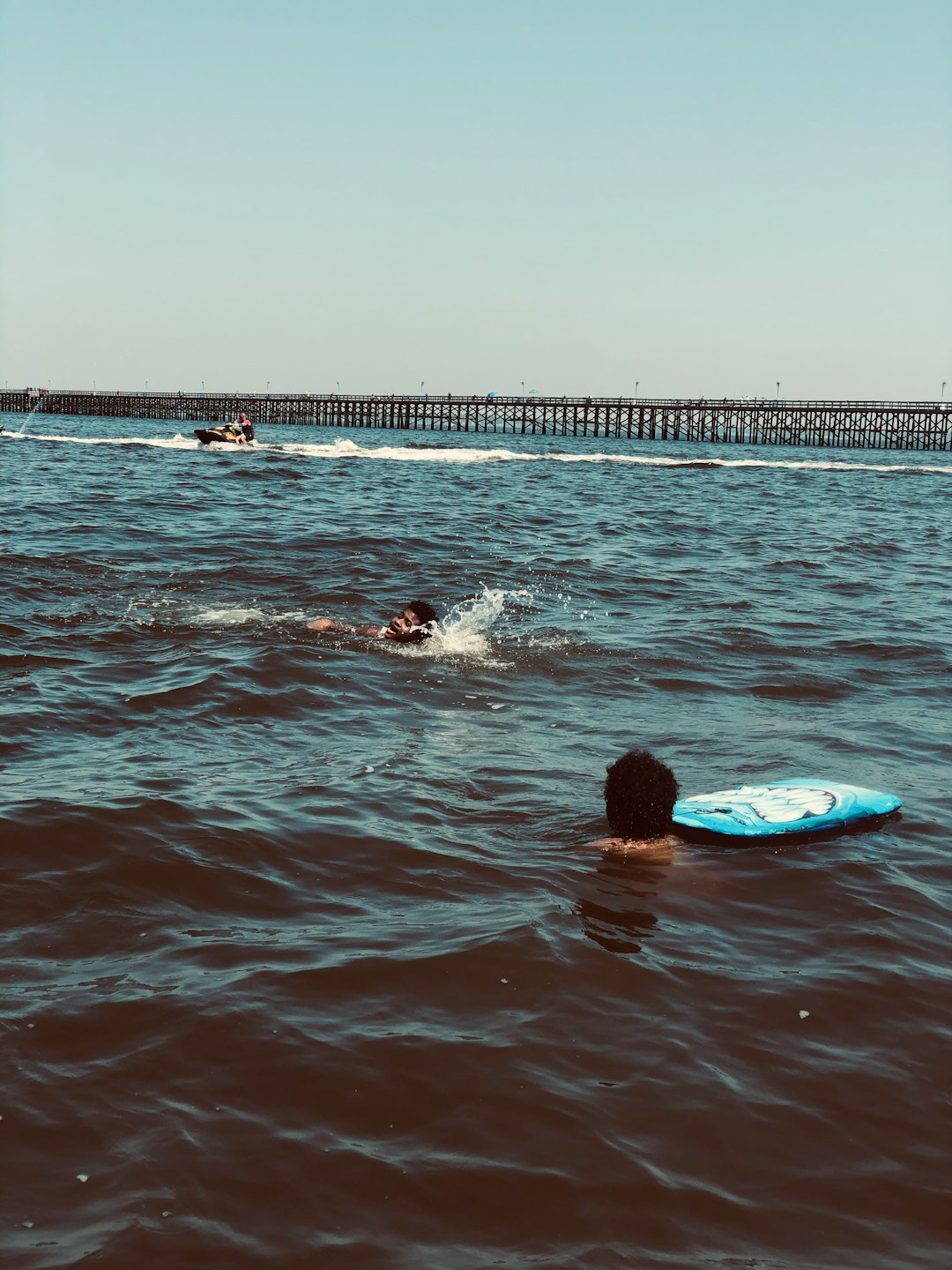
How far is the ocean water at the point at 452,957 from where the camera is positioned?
3.32 metres

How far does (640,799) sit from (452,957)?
5.94ft

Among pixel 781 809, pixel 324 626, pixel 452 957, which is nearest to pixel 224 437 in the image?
pixel 324 626

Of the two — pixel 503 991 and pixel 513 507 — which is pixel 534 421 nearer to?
pixel 513 507

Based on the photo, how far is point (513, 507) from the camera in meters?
25.9

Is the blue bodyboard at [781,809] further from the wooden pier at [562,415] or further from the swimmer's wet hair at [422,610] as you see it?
the wooden pier at [562,415]

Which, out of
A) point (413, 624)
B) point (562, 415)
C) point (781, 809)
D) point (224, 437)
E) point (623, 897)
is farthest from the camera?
point (562, 415)

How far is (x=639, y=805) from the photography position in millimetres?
6309

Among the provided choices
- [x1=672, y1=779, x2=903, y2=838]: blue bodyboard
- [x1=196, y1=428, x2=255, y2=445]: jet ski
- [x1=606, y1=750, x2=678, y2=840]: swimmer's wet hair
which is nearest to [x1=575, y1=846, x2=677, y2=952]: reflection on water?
[x1=606, y1=750, x2=678, y2=840]: swimmer's wet hair

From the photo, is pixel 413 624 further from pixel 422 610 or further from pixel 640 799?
pixel 640 799

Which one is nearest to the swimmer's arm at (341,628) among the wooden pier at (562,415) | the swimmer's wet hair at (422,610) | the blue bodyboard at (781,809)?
the swimmer's wet hair at (422,610)

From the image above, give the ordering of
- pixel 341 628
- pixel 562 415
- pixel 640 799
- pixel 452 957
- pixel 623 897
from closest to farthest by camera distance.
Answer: pixel 452 957 < pixel 623 897 < pixel 640 799 < pixel 341 628 < pixel 562 415

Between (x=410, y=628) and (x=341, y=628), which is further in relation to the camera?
(x=341, y=628)

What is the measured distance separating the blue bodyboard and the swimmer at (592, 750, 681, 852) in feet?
0.54

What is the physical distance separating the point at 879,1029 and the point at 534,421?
100570mm
